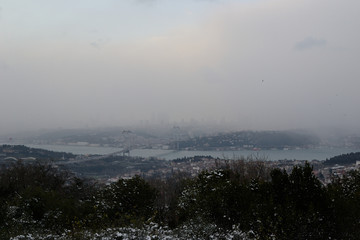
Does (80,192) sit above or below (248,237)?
below

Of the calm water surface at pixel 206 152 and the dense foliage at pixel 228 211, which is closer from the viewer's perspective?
the dense foliage at pixel 228 211

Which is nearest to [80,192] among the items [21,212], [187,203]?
[21,212]

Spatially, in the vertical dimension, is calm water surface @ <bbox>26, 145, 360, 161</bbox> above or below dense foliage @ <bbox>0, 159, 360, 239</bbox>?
below

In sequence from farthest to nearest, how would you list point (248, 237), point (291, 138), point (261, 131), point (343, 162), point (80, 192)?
1. point (261, 131)
2. point (291, 138)
3. point (343, 162)
4. point (80, 192)
5. point (248, 237)

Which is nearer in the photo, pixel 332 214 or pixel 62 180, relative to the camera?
pixel 332 214

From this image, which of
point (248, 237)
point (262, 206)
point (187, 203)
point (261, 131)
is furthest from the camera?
point (261, 131)

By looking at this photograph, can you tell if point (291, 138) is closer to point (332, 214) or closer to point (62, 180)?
point (62, 180)

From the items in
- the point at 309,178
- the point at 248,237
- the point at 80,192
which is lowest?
the point at 80,192

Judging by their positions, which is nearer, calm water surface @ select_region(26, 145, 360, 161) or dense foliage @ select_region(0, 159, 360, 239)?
dense foliage @ select_region(0, 159, 360, 239)

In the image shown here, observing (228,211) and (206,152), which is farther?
(206,152)

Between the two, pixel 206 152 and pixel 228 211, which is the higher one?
pixel 228 211

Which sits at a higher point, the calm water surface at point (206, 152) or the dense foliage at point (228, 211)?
the dense foliage at point (228, 211)
